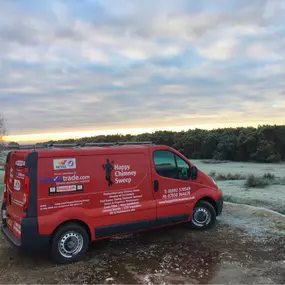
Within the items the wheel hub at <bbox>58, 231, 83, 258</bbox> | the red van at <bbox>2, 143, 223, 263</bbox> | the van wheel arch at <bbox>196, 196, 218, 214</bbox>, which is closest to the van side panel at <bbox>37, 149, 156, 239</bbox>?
the red van at <bbox>2, 143, 223, 263</bbox>

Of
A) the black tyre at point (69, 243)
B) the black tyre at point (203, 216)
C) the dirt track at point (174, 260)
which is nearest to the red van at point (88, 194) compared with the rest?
the black tyre at point (69, 243)

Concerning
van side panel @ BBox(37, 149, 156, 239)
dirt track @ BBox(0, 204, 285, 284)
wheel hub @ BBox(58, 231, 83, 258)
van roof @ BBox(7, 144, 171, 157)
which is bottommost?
dirt track @ BBox(0, 204, 285, 284)

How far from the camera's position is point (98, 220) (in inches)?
261

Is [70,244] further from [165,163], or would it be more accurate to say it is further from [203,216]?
[203,216]

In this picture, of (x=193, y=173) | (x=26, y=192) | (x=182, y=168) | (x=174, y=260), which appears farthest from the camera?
(x=193, y=173)

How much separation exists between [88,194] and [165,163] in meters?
1.87

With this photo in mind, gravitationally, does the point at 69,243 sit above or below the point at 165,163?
below

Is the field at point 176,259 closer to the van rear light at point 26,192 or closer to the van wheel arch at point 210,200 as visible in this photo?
the van wheel arch at point 210,200

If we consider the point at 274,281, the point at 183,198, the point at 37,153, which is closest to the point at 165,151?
the point at 183,198

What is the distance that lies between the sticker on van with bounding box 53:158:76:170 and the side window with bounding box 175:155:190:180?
2.41m

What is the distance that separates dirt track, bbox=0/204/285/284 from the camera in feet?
18.3

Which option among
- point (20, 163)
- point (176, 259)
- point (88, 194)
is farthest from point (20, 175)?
point (176, 259)

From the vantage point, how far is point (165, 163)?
301 inches

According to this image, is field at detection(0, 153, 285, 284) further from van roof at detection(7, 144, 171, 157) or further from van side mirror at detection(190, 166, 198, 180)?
van roof at detection(7, 144, 171, 157)
